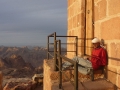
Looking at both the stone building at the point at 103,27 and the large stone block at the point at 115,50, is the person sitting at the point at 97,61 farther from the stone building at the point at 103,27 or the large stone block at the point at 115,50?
the large stone block at the point at 115,50

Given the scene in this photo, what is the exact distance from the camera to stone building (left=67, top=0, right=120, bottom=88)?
383cm

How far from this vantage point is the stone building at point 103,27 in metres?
3.83

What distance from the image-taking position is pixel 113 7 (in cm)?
389

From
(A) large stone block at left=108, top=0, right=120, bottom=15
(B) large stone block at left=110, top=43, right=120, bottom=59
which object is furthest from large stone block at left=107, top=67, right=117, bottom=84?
(A) large stone block at left=108, top=0, right=120, bottom=15

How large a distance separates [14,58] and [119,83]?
22.3 meters

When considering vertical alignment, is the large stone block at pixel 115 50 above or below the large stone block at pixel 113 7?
below

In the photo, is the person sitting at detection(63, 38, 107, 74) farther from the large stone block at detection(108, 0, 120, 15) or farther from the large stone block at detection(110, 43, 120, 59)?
the large stone block at detection(108, 0, 120, 15)

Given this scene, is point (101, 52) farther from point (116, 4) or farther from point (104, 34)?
point (116, 4)

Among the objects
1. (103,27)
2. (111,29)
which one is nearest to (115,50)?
(111,29)

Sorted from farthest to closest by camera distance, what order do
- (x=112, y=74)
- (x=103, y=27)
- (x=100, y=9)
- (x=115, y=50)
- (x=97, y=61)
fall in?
1. (x=100, y=9)
2. (x=103, y=27)
3. (x=97, y=61)
4. (x=112, y=74)
5. (x=115, y=50)

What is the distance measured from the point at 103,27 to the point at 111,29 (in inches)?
16.3

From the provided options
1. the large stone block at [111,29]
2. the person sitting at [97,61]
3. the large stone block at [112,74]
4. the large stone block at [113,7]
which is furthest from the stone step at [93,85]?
the large stone block at [113,7]

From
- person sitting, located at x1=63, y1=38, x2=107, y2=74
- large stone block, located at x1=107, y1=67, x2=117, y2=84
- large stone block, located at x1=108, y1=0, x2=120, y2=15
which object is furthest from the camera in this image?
A: person sitting, located at x1=63, y1=38, x2=107, y2=74

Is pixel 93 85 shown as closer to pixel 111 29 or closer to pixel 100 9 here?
pixel 111 29
